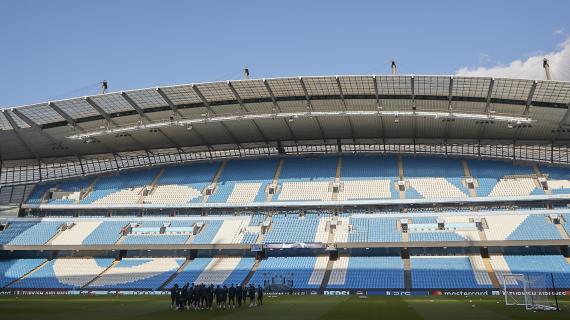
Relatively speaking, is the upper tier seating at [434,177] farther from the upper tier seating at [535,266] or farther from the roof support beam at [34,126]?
the roof support beam at [34,126]

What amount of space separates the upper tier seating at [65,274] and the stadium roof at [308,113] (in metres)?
14.2

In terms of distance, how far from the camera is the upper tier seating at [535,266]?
130 ft

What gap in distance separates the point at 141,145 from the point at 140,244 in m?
14.3

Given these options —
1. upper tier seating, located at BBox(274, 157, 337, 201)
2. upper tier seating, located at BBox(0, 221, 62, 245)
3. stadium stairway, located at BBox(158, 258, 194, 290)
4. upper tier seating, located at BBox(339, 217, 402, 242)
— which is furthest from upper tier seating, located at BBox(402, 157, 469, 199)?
upper tier seating, located at BBox(0, 221, 62, 245)

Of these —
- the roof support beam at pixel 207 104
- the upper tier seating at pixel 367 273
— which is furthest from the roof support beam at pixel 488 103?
the roof support beam at pixel 207 104

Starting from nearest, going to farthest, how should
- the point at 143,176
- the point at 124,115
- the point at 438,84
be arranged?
the point at 438,84
the point at 124,115
the point at 143,176

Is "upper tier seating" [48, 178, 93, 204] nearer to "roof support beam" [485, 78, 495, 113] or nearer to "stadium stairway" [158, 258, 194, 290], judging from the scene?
"stadium stairway" [158, 258, 194, 290]

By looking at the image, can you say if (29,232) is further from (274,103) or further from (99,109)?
(274,103)

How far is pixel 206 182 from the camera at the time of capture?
58.9 m

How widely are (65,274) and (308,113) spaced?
1238 inches

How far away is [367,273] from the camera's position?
144 ft

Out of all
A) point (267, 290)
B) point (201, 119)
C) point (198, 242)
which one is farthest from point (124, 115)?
point (267, 290)

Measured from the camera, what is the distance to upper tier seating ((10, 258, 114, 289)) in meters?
47.2

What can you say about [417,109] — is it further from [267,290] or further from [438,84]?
[267,290]
